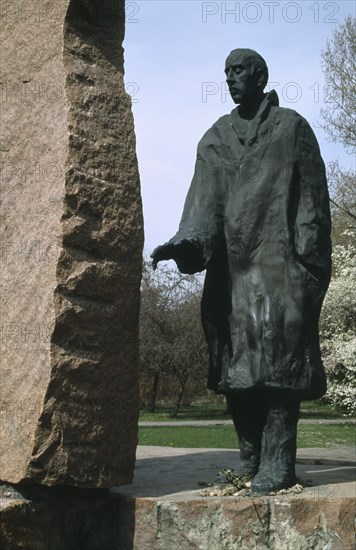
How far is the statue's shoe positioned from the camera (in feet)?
13.6

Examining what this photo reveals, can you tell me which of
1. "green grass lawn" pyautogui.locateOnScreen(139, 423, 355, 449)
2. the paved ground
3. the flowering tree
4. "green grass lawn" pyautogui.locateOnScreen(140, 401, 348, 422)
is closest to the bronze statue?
the paved ground

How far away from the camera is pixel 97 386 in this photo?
407 cm

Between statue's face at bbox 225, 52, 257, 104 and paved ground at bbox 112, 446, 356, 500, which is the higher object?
statue's face at bbox 225, 52, 257, 104

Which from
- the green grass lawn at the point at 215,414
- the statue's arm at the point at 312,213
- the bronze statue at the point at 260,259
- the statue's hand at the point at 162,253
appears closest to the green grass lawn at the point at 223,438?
the green grass lawn at the point at 215,414

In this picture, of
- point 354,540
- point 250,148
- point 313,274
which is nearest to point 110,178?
point 250,148

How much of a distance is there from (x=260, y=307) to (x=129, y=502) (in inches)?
46.8

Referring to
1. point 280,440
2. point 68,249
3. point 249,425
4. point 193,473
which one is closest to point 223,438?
point 193,473

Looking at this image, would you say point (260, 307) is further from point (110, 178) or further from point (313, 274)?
point (110, 178)

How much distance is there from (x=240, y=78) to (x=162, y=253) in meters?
1.11

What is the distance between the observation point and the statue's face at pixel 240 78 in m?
4.61

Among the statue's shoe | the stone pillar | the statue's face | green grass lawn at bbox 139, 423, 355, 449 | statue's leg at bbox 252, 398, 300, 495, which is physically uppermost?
the statue's face

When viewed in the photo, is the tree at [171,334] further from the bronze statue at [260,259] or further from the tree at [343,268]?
the bronze statue at [260,259]

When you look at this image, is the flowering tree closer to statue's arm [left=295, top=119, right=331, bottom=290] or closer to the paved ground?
the paved ground

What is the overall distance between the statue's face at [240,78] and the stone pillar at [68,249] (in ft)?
2.03
